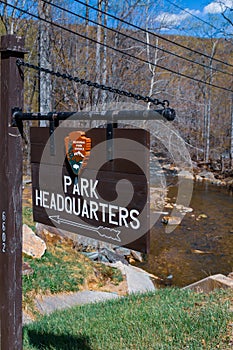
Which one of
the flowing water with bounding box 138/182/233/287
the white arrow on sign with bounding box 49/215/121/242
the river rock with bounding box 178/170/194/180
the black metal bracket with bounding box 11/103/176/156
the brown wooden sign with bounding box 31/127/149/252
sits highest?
the black metal bracket with bounding box 11/103/176/156

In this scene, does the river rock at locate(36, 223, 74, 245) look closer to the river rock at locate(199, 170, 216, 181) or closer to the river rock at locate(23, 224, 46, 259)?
the river rock at locate(23, 224, 46, 259)

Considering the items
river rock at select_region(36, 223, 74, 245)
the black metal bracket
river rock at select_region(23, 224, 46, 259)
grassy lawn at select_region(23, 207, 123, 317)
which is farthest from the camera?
river rock at select_region(36, 223, 74, 245)

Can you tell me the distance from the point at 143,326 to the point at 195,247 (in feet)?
17.6

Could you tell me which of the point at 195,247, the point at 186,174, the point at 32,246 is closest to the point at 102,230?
the point at 32,246

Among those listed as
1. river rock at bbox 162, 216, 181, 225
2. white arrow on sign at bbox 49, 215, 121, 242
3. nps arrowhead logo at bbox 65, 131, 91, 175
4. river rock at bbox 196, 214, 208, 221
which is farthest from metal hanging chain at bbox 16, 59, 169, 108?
river rock at bbox 196, 214, 208, 221

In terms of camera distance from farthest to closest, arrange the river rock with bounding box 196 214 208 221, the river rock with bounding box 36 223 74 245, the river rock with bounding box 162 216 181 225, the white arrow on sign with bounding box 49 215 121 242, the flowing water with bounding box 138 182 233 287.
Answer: the river rock with bounding box 196 214 208 221
the river rock with bounding box 162 216 181 225
the flowing water with bounding box 138 182 233 287
the river rock with bounding box 36 223 74 245
the white arrow on sign with bounding box 49 215 121 242

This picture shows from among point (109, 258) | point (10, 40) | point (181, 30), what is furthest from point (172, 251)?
point (181, 30)

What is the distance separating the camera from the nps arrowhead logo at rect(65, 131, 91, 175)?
1.84 meters

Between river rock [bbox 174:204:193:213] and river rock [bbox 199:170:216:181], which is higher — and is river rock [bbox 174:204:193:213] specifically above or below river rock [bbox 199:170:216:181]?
below

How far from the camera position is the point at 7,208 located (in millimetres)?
2010

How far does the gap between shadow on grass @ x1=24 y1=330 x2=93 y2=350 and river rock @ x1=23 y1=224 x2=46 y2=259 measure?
6.90 feet

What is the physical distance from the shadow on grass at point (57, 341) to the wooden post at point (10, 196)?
2.47ft

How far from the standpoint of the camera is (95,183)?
1816 mm

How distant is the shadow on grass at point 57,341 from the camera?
108 inches
